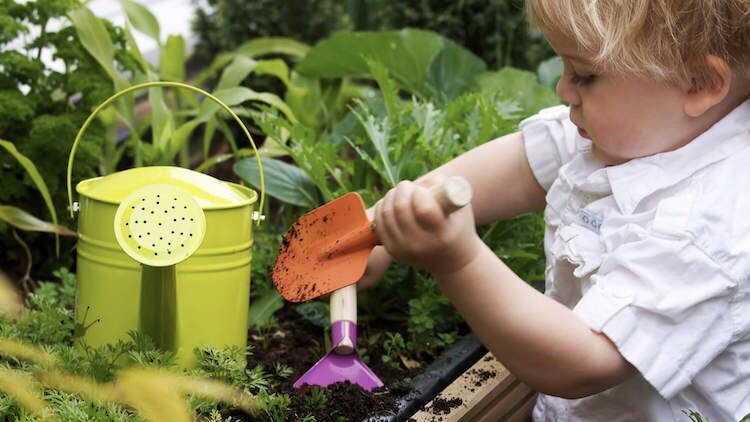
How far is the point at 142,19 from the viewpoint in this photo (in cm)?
268

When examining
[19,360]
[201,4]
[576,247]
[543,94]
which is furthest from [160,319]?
[201,4]

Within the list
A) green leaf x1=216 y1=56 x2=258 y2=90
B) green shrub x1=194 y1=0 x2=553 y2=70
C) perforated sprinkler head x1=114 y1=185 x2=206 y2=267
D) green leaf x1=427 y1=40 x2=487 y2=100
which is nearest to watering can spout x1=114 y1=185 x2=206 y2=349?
perforated sprinkler head x1=114 y1=185 x2=206 y2=267

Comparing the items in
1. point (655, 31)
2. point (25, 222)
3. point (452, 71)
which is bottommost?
point (452, 71)

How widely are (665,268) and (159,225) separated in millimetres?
681

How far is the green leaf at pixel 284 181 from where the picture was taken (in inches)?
80.5

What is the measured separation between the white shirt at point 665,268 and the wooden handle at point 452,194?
0.27 m

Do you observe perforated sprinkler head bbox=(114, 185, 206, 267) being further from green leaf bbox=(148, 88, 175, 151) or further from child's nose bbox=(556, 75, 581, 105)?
green leaf bbox=(148, 88, 175, 151)

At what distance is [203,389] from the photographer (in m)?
1.34

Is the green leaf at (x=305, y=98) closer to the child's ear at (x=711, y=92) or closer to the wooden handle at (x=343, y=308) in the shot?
the wooden handle at (x=343, y=308)

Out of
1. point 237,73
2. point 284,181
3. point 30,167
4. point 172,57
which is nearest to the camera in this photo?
point 30,167

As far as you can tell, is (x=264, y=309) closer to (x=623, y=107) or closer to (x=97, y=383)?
(x=97, y=383)

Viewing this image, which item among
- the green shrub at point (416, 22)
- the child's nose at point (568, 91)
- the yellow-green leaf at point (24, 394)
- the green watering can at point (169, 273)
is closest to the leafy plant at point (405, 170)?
the green watering can at point (169, 273)

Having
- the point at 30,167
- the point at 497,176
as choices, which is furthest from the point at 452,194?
the point at 30,167

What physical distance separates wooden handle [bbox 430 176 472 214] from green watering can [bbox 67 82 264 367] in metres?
0.39
